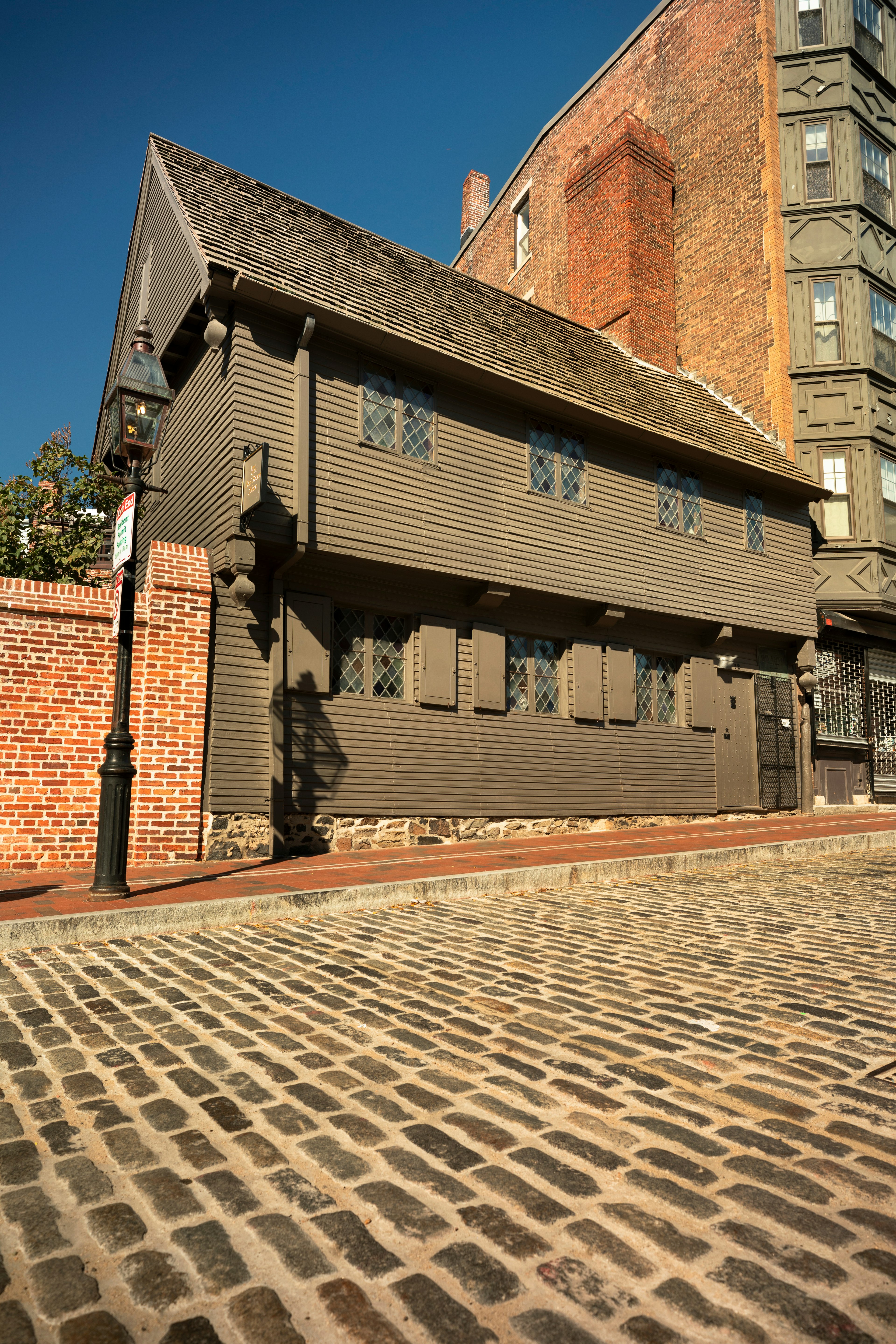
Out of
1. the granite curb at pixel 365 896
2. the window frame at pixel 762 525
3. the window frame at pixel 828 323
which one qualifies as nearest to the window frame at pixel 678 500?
the window frame at pixel 762 525

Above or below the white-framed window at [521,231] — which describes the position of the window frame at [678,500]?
below

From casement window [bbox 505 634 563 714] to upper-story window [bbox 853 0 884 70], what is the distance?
1596 centimetres

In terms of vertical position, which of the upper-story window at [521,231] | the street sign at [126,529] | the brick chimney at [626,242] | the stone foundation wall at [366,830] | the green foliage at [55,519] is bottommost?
the stone foundation wall at [366,830]

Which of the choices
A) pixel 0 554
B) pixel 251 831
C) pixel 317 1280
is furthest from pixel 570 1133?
pixel 0 554

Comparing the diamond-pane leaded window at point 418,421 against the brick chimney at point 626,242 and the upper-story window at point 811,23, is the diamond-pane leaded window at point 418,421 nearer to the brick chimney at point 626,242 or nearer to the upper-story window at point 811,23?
the brick chimney at point 626,242

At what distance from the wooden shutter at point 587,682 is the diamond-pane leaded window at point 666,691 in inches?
64.6

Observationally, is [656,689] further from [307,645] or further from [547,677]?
[307,645]

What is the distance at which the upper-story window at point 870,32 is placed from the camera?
19.2 meters

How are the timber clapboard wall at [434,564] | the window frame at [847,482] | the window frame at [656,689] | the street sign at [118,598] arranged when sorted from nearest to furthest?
1. the street sign at [118,598]
2. the timber clapboard wall at [434,564]
3. the window frame at [656,689]
4. the window frame at [847,482]

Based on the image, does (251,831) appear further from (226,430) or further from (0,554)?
(0,554)

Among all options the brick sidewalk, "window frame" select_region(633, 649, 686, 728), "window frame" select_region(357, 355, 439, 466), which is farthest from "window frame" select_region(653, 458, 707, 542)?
the brick sidewalk

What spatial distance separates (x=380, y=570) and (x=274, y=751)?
2.88 meters

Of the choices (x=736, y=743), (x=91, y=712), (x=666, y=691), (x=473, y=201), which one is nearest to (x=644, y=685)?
(x=666, y=691)

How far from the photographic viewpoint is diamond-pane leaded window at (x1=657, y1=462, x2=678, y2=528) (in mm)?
15195
